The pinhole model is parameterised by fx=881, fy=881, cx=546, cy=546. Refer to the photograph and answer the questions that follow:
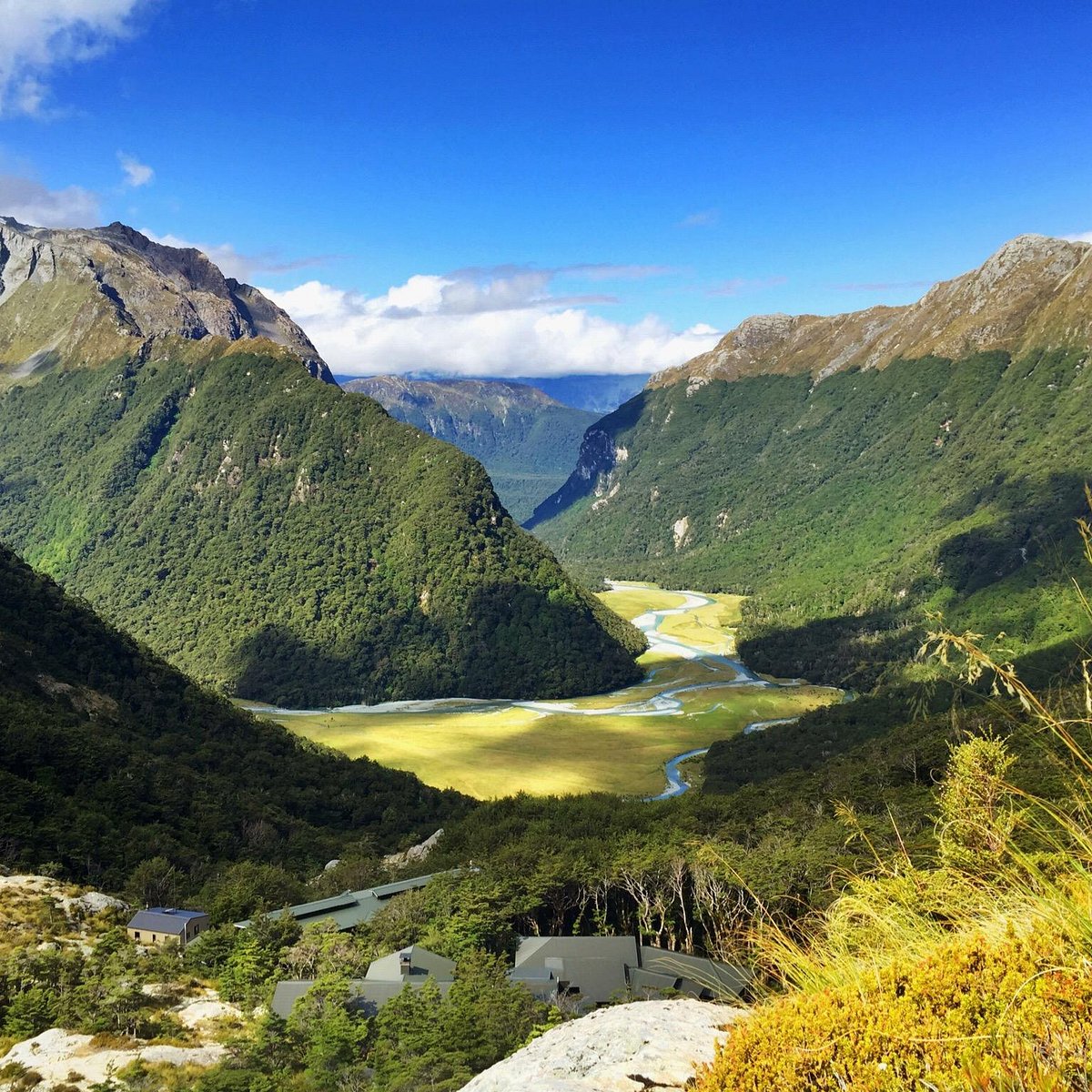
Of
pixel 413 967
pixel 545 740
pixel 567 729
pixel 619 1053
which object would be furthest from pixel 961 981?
pixel 567 729

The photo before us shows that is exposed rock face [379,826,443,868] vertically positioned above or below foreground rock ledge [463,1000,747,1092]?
below

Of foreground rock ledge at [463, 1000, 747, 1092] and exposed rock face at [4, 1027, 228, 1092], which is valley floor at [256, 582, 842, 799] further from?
foreground rock ledge at [463, 1000, 747, 1092]

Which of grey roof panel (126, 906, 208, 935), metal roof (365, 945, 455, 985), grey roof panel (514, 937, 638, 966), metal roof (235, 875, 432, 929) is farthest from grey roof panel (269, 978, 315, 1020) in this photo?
grey roof panel (126, 906, 208, 935)

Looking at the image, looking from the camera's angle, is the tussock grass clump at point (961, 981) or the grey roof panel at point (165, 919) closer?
the tussock grass clump at point (961, 981)

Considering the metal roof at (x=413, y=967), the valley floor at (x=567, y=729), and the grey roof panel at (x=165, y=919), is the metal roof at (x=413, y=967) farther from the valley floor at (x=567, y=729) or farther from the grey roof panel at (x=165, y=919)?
the valley floor at (x=567, y=729)

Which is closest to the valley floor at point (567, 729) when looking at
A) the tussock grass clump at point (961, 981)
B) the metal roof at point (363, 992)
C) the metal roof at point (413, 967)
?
the metal roof at point (413, 967)

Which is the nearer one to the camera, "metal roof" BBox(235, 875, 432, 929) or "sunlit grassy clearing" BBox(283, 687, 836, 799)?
"metal roof" BBox(235, 875, 432, 929)
